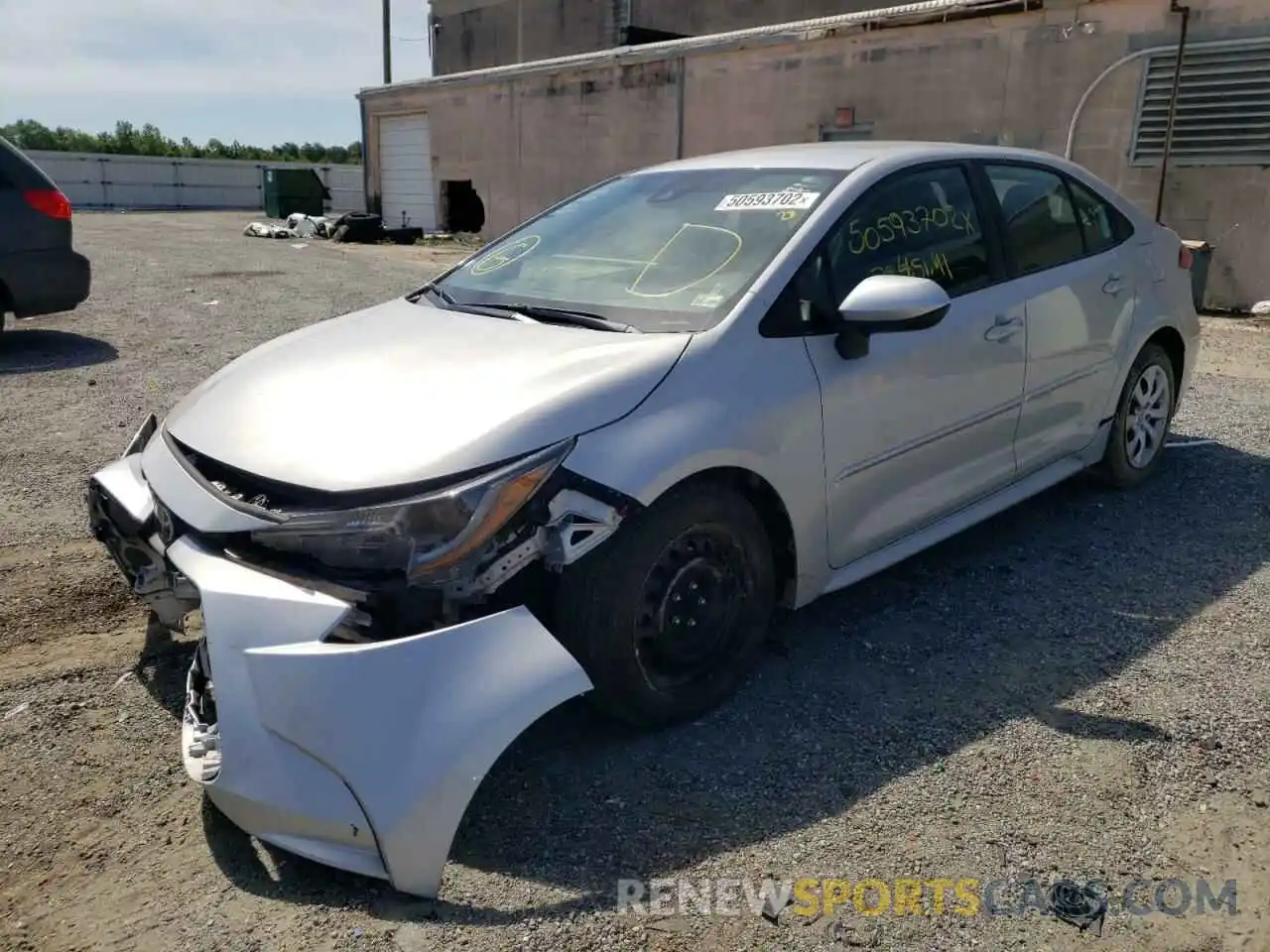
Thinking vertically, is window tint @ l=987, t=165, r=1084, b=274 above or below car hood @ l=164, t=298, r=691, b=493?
above

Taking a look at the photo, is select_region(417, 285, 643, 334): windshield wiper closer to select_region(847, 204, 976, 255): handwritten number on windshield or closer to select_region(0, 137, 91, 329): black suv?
select_region(847, 204, 976, 255): handwritten number on windshield

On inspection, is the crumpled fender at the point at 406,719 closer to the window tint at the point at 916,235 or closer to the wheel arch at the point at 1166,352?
the window tint at the point at 916,235

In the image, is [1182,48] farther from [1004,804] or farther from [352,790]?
[352,790]

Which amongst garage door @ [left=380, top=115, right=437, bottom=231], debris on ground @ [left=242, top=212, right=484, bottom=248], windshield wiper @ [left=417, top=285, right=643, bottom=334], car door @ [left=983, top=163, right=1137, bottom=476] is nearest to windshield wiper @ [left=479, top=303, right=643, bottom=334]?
windshield wiper @ [left=417, top=285, right=643, bottom=334]

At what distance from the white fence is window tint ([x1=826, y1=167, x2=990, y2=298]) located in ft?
110

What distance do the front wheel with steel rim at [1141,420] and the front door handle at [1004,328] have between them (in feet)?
3.61

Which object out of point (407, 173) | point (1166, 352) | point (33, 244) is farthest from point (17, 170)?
Result: point (407, 173)

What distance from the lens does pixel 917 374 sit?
3379 millimetres

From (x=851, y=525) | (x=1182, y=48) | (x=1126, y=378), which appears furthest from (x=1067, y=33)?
(x=851, y=525)

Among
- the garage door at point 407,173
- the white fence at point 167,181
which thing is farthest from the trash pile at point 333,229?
the white fence at point 167,181

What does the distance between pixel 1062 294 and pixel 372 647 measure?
3.18m

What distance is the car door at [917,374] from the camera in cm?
317

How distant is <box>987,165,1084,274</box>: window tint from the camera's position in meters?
4.00

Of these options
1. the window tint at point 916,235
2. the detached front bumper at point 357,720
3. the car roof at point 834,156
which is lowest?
the detached front bumper at point 357,720
